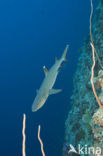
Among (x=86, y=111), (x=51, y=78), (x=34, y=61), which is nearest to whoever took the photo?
(x=51, y=78)

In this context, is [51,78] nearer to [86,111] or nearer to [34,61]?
[86,111]

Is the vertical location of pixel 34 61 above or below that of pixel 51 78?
above

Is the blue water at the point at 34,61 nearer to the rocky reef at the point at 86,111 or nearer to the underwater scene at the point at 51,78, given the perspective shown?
the underwater scene at the point at 51,78

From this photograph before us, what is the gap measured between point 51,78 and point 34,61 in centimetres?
8218

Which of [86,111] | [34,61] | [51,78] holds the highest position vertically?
[34,61]

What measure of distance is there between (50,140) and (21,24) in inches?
3615

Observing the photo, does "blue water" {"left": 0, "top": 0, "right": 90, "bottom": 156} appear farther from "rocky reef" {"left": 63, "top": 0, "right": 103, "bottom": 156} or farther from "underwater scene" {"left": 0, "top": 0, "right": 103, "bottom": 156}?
"rocky reef" {"left": 63, "top": 0, "right": 103, "bottom": 156}

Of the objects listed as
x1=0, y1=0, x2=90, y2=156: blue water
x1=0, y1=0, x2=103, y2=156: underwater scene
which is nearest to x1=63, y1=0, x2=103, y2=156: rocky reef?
x1=0, y1=0, x2=103, y2=156: underwater scene

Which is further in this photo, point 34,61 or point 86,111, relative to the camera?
point 34,61

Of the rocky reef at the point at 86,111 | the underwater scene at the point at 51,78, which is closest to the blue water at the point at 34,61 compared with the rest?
the underwater scene at the point at 51,78

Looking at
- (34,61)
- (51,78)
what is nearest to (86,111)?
(51,78)

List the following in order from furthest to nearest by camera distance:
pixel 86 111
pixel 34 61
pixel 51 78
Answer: pixel 34 61
pixel 86 111
pixel 51 78

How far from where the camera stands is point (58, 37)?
97.5m

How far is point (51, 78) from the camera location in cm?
414
